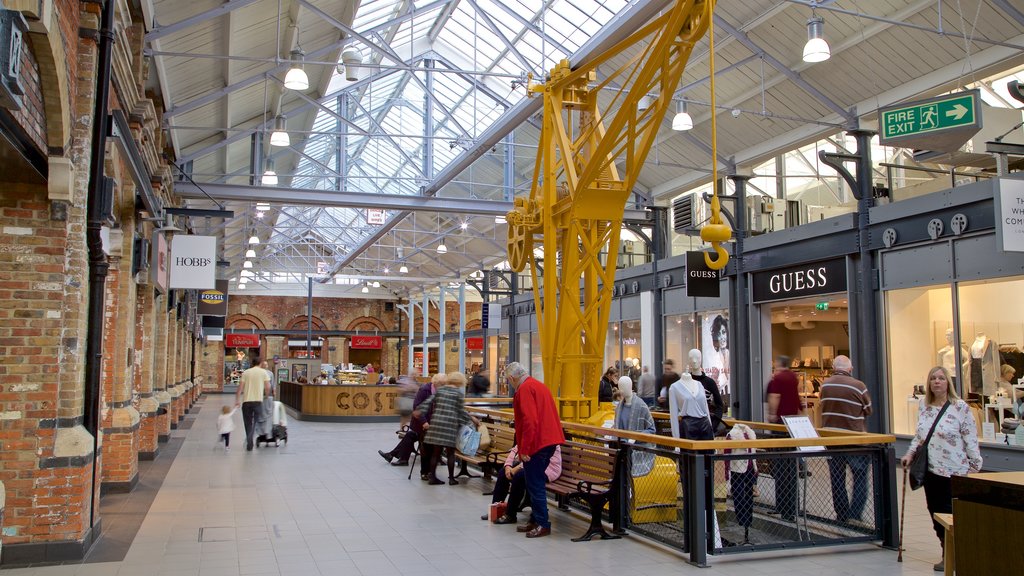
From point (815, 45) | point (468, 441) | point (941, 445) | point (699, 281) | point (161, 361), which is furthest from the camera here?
point (699, 281)

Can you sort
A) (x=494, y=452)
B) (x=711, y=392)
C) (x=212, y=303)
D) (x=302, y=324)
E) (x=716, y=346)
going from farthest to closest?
→ 1. (x=302, y=324)
2. (x=212, y=303)
3. (x=716, y=346)
4. (x=494, y=452)
5. (x=711, y=392)

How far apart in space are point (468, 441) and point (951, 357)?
6.99 m

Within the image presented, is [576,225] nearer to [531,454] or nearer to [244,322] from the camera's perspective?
[531,454]

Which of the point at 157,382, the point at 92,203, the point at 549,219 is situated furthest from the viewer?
the point at 157,382

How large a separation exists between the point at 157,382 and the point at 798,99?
44.2 ft

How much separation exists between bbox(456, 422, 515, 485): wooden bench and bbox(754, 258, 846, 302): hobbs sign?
21.1 ft

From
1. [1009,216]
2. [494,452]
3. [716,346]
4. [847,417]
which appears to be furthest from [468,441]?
[716,346]

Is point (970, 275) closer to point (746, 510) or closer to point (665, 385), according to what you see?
point (665, 385)

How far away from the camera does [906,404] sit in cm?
1258

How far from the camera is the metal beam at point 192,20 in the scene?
11.3m

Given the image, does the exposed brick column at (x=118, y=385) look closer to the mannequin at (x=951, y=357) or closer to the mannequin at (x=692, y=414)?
the mannequin at (x=692, y=414)

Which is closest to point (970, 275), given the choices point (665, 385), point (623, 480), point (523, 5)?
point (665, 385)

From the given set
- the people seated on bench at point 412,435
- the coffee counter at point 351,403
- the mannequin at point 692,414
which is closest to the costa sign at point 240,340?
the coffee counter at point 351,403

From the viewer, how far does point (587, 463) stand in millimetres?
7906
